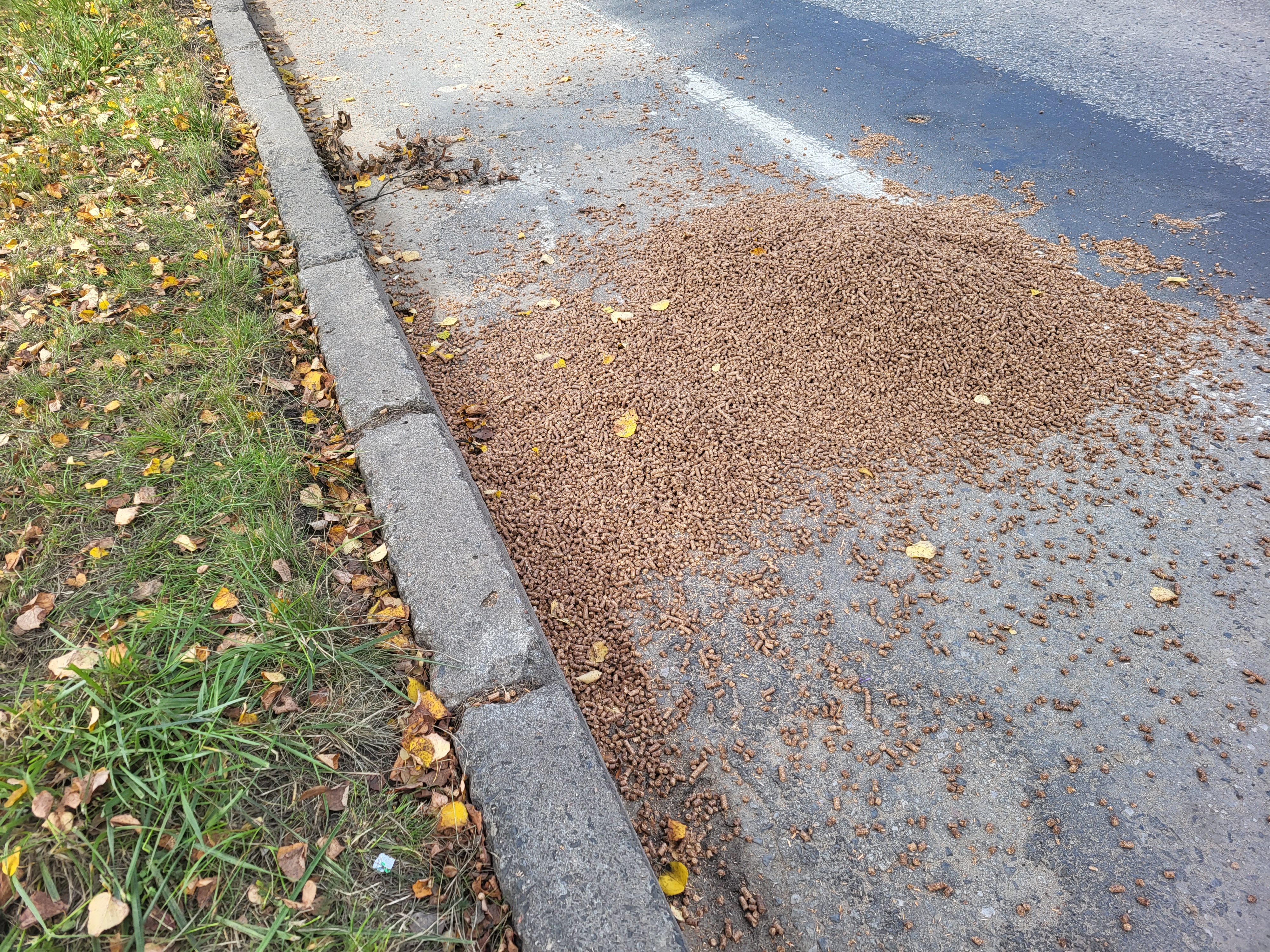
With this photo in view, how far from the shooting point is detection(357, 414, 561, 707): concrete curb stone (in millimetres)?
2039

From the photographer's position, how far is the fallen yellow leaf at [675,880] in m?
1.86

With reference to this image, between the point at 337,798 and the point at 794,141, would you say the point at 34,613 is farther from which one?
the point at 794,141

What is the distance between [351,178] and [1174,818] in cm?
508

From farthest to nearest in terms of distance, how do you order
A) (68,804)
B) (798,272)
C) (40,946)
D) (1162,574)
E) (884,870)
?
(798,272)
(1162,574)
(884,870)
(68,804)
(40,946)

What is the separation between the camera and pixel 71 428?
9.24ft

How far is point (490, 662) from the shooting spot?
2.04m

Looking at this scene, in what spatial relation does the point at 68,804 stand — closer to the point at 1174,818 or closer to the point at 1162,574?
the point at 1174,818

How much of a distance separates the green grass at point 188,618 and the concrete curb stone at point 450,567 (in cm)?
11

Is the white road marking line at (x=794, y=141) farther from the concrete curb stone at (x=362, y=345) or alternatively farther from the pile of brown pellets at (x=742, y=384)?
the concrete curb stone at (x=362, y=345)

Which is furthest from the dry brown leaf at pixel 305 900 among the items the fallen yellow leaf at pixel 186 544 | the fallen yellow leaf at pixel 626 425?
the fallen yellow leaf at pixel 626 425

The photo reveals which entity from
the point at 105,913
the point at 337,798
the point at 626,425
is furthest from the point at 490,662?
the point at 626,425

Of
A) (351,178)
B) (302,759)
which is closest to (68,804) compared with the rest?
(302,759)

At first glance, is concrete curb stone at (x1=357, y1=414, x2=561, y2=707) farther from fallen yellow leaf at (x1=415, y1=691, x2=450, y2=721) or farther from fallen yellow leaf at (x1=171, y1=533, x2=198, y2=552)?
fallen yellow leaf at (x1=171, y1=533, x2=198, y2=552)

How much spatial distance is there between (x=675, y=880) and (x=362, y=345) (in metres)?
2.30
